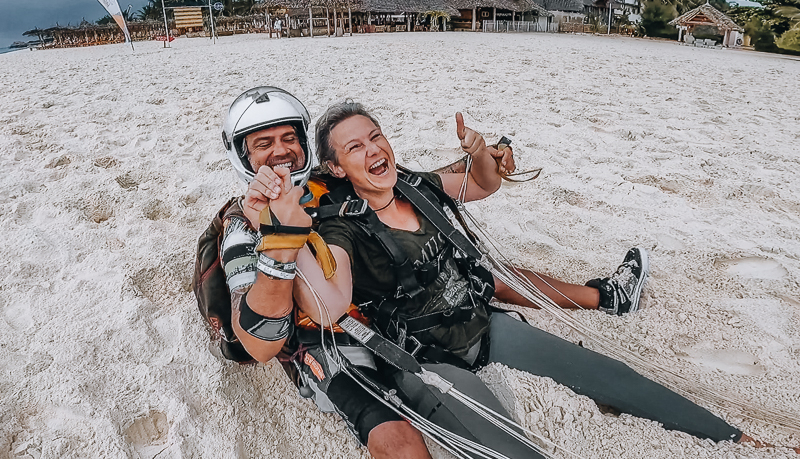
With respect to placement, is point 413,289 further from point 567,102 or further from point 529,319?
point 567,102

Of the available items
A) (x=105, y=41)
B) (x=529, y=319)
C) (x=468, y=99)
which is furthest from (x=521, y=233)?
(x=105, y=41)

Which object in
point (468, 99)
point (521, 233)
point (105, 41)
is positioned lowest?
point (521, 233)

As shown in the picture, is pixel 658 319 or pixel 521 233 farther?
pixel 521 233

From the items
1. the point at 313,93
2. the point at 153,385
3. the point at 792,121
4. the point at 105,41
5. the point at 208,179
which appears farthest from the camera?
the point at 105,41

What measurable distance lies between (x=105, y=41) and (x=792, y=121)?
100ft

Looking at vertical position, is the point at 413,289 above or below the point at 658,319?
above

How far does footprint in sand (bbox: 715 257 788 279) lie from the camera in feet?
9.09

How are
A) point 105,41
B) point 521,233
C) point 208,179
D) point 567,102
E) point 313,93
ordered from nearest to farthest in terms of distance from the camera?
point 521,233, point 208,179, point 567,102, point 313,93, point 105,41

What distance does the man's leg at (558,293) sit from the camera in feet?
8.20

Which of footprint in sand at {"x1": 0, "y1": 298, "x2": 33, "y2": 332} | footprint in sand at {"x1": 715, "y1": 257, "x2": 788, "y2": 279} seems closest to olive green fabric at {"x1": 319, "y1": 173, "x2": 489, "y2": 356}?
footprint in sand at {"x1": 0, "y1": 298, "x2": 33, "y2": 332}

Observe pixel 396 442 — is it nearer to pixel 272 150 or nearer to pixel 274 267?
pixel 274 267

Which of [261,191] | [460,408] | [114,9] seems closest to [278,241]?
[261,191]

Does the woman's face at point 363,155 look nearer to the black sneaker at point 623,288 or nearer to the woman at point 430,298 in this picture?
the woman at point 430,298

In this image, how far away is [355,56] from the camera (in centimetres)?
1103
